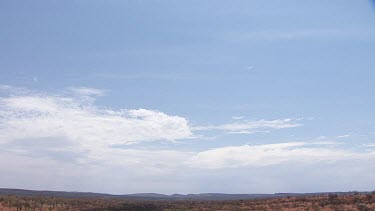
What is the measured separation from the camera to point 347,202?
51875 mm

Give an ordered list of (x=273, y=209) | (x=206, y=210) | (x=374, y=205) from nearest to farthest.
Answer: (x=374, y=205)
(x=273, y=209)
(x=206, y=210)

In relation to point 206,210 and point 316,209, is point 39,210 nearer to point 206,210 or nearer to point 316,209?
point 206,210

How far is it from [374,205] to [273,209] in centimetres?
936

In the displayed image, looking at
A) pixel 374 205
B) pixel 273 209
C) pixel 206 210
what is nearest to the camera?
pixel 374 205

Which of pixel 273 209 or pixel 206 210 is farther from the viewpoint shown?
pixel 206 210

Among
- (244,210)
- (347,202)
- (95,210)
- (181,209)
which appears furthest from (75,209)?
(347,202)

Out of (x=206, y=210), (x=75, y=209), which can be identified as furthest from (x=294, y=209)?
(x=75, y=209)

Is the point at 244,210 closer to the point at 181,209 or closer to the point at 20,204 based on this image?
the point at 181,209

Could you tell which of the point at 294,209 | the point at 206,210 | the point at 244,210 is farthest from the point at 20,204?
the point at 294,209

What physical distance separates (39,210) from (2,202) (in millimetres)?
5774

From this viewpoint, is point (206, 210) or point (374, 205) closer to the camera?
point (374, 205)

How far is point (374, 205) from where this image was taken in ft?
152

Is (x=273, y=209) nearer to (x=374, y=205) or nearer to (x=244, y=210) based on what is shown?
(x=244, y=210)

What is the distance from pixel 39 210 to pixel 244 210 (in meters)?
20.7
